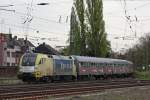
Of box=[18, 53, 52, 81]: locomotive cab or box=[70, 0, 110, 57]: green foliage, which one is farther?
box=[70, 0, 110, 57]: green foliage

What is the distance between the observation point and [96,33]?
66.5 meters

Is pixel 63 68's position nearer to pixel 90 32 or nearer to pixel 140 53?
pixel 90 32

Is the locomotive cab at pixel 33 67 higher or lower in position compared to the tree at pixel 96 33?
lower

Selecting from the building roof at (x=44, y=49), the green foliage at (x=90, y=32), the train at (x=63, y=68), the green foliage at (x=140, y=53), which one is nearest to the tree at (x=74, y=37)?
the green foliage at (x=90, y=32)

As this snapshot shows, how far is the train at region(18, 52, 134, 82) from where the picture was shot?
42906 mm

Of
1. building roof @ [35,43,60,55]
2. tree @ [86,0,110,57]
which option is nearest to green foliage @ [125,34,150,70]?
building roof @ [35,43,60,55]

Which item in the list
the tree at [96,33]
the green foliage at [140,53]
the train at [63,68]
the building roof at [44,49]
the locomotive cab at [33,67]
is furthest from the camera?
the green foliage at [140,53]

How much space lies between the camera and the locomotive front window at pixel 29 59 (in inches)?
1695

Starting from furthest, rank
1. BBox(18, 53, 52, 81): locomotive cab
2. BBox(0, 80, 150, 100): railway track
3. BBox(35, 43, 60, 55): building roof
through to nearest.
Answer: BBox(35, 43, 60, 55): building roof
BBox(18, 53, 52, 81): locomotive cab
BBox(0, 80, 150, 100): railway track

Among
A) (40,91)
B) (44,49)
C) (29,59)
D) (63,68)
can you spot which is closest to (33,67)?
(29,59)

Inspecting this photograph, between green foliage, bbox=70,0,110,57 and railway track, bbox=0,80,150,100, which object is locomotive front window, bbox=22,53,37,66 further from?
green foliage, bbox=70,0,110,57

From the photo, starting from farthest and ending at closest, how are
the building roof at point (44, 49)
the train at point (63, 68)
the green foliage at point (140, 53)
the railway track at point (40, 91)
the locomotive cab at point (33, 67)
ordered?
the green foliage at point (140, 53) < the building roof at point (44, 49) < the train at point (63, 68) < the locomotive cab at point (33, 67) < the railway track at point (40, 91)

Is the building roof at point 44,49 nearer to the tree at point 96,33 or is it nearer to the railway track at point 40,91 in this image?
the tree at point 96,33

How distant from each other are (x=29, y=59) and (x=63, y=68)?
591 cm
